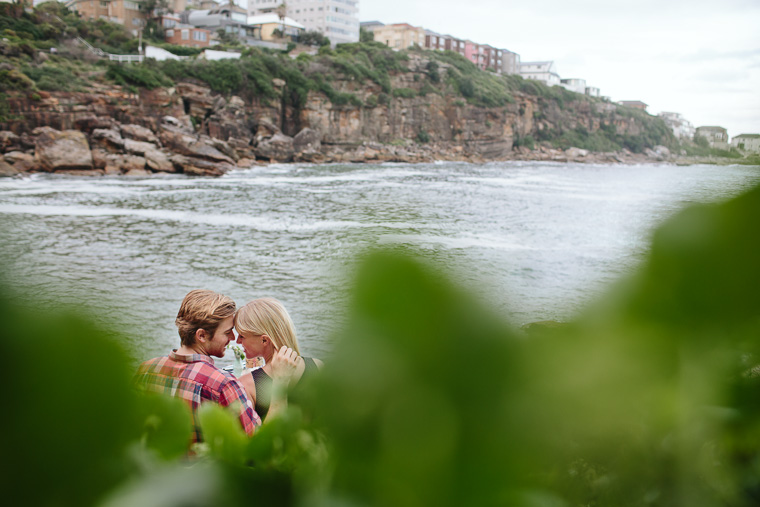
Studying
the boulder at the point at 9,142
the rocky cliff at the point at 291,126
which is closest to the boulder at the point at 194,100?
the rocky cliff at the point at 291,126

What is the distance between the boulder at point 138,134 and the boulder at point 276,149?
7600 mm

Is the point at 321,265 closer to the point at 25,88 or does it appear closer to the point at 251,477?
the point at 251,477

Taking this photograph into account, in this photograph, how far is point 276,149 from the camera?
108 feet

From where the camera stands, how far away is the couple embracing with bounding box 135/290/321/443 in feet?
7.18

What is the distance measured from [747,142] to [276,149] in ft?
109

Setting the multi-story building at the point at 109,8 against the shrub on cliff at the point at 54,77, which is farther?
the multi-story building at the point at 109,8

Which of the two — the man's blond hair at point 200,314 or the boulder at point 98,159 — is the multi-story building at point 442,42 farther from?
the man's blond hair at point 200,314

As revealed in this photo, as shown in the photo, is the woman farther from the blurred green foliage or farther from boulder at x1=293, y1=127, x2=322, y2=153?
boulder at x1=293, y1=127, x2=322, y2=153

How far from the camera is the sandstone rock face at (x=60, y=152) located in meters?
21.7

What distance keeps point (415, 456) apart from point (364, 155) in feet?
129

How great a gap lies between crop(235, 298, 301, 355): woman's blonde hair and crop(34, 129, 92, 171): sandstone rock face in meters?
22.7

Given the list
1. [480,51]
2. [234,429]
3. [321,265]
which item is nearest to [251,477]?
[234,429]

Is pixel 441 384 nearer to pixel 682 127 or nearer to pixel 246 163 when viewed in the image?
pixel 682 127

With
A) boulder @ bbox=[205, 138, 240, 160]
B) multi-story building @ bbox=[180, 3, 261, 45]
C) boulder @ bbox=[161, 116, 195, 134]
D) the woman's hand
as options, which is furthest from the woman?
multi-story building @ bbox=[180, 3, 261, 45]
